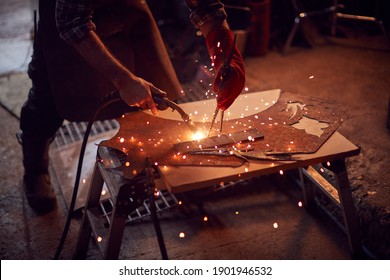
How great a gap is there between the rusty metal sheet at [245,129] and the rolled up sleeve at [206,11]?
536 millimetres

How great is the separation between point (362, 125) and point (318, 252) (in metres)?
1.14

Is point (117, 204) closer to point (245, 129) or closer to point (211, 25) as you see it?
point (245, 129)

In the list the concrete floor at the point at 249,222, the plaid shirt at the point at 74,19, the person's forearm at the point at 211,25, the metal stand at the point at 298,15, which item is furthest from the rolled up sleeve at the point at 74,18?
the metal stand at the point at 298,15

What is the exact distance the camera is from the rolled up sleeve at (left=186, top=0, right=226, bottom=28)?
236 centimetres

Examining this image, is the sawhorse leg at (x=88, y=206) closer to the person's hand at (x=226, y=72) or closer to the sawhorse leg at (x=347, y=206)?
the person's hand at (x=226, y=72)

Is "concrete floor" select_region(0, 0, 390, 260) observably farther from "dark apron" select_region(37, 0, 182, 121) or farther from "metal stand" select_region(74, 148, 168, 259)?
"dark apron" select_region(37, 0, 182, 121)

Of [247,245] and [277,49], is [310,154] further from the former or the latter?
[277,49]

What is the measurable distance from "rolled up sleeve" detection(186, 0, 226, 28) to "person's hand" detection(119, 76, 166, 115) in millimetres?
528

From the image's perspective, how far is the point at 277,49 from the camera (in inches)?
205

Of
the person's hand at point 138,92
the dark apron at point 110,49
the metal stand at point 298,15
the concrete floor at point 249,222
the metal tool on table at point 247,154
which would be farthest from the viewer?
the metal stand at point 298,15

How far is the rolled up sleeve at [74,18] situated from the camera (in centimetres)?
210

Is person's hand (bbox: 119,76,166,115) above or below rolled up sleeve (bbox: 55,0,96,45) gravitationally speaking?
below

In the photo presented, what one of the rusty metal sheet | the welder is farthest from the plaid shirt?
the rusty metal sheet
